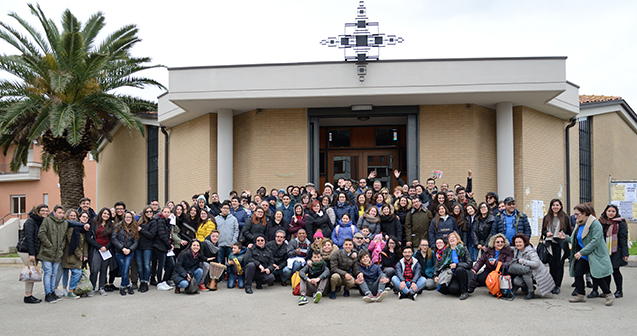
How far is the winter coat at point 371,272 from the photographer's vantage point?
9.27 meters

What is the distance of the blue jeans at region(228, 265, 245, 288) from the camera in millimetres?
10109

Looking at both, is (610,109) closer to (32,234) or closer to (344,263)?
(344,263)

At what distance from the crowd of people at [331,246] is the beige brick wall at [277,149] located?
12.0ft

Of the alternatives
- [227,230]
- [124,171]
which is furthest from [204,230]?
[124,171]

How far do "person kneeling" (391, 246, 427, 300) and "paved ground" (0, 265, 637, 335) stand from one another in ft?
0.67

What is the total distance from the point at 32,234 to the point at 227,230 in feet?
11.7

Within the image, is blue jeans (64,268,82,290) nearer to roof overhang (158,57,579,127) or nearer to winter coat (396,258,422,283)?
winter coat (396,258,422,283)

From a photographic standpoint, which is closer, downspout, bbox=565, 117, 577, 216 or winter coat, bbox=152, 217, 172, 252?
winter coat, bbox=152, 217, 172, 252

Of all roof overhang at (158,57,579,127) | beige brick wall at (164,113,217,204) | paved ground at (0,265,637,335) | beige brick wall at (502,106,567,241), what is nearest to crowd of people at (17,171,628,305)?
paved ground at (0,265,637,335)

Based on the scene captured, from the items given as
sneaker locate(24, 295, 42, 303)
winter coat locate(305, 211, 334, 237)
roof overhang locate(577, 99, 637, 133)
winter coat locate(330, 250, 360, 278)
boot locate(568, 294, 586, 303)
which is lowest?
sneaker locate(24, 295, 42, 303)

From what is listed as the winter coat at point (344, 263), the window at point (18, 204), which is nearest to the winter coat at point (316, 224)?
the winter coat at point (344, 263)

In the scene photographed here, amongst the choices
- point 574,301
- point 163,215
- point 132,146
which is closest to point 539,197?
point 574,301

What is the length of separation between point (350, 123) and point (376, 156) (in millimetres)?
1362

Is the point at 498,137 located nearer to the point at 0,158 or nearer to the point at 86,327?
the point at 86,327
